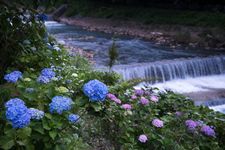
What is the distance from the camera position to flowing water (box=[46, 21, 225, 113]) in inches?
415

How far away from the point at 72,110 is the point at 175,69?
371 inches

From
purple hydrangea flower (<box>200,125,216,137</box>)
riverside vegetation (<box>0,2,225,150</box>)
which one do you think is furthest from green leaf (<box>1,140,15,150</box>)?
purple hydrangea flower (<box>200,125,216,137</box>)

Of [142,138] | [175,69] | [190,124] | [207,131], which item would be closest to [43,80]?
[142,138]

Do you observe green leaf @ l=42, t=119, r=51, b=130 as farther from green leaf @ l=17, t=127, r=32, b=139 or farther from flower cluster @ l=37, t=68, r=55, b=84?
flower cluster @ l=37, t=68, r=55, b=84

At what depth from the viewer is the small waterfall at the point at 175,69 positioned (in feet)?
35.1

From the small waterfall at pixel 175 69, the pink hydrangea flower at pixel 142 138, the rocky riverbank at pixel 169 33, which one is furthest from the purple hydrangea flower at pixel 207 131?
the rocky riverbank at pixel 169 33

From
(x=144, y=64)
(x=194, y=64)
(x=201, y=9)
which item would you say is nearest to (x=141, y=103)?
(x=144, y=64)

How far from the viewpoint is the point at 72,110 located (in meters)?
2.31

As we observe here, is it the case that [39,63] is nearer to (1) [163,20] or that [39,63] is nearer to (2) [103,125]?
(2) [103,125]

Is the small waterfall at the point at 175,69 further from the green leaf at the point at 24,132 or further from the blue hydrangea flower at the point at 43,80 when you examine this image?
the green leaf at the point at 24,132

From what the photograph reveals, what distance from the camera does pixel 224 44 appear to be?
15.3 m

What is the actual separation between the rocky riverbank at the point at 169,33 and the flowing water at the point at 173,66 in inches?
43.4

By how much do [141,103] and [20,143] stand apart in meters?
1.69

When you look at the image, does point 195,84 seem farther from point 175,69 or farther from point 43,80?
point 43,80
